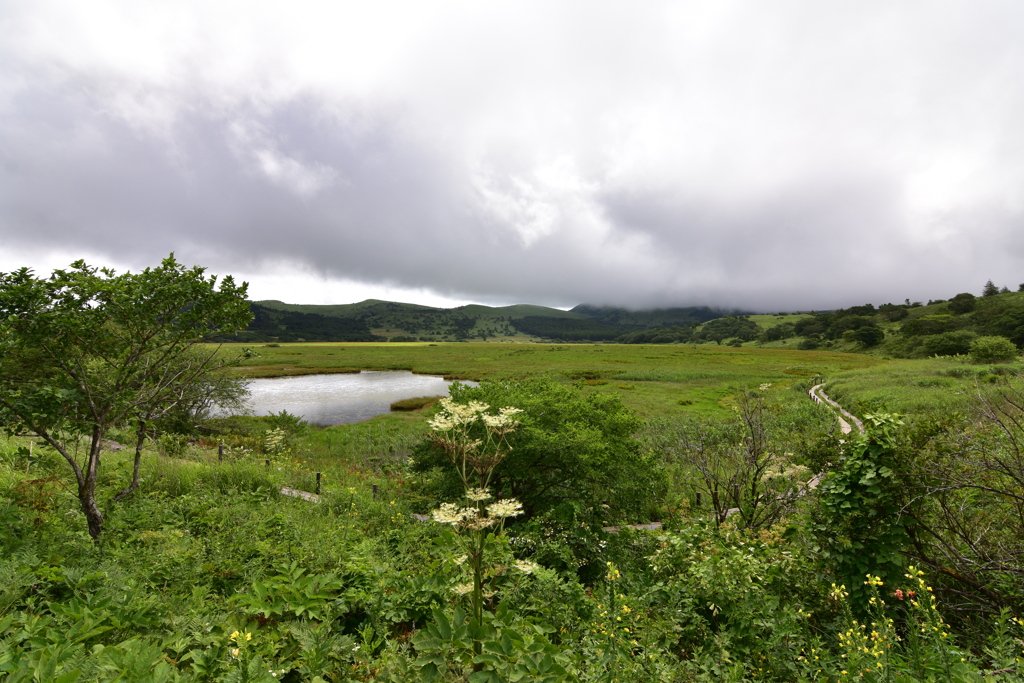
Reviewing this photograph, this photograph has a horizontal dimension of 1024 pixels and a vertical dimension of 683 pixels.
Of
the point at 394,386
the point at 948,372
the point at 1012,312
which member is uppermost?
the point at 1012,312

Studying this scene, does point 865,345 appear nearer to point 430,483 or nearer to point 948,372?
point 948,372

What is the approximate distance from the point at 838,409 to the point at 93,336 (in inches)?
1319

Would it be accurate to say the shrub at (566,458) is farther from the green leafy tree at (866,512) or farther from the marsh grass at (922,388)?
the marsh grass at (922,388)

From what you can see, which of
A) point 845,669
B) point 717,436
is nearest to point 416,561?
point 845,669

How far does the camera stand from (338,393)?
4606 centimetres

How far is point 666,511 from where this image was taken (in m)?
11.5

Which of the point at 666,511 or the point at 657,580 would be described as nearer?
the point at 657,580

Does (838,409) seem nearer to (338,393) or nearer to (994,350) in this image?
(994,350)

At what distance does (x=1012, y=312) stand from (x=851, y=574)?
10346 centimetres

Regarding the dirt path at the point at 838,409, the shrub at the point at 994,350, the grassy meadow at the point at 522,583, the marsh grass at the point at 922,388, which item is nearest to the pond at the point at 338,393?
the grassy meadow at the point at 522,583

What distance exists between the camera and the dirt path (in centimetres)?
2032

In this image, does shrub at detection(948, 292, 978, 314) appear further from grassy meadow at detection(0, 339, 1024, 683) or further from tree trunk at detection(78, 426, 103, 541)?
tree trunk at detection(78, 426, 103, 541)

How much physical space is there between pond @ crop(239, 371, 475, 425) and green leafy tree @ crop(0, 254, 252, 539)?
19005 millimetres

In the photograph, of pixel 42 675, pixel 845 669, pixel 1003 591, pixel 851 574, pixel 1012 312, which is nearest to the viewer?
pixel 42 675
